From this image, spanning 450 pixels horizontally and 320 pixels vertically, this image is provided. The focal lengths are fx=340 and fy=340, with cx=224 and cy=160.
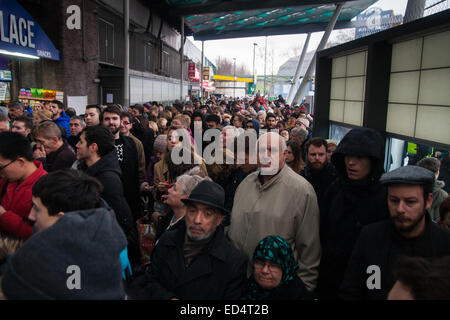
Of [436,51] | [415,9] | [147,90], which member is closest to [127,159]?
[436,51]

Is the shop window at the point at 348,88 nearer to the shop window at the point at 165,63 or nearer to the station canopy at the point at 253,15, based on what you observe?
the station canopy at the point at 253,15

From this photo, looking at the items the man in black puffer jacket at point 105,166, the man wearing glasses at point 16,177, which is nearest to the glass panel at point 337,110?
the man in black puffer jacket at point 105,166

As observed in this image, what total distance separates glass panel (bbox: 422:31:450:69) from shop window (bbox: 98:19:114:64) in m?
14.9

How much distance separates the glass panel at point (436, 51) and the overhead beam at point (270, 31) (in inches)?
1117

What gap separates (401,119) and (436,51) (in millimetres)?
1142

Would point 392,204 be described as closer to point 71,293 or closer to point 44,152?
point 71,293

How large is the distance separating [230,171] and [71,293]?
349cm

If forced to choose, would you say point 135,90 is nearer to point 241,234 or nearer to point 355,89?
point 355,89

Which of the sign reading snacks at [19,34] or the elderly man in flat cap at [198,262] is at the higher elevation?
the sign reading snacks at [19,34]

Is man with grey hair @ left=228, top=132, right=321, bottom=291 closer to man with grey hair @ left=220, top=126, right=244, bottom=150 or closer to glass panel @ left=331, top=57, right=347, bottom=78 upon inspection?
man with grey hair @ left=220, top=126, right=244, bottom=150

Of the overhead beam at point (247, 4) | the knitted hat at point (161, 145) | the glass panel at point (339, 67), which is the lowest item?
the knitted hat at point (161, 145)

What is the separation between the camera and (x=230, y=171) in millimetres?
4812

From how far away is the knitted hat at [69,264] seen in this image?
1.38m
